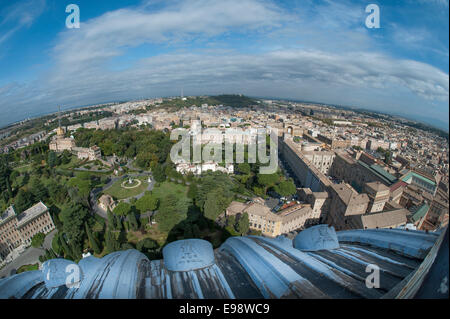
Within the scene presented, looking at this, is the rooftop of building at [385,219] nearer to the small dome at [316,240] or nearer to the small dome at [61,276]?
the small dome at [316,240]

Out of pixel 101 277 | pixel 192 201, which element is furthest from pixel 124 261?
pixel 192 201

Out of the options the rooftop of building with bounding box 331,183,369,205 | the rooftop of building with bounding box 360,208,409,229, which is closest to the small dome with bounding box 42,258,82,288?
the rooftop of building with bounding box 360,208,409,229

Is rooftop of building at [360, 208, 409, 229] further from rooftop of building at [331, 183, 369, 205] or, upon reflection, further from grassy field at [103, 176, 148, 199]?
grassy field at [103, 176, 148, 199]

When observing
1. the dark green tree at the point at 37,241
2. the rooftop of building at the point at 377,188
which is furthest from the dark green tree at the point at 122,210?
the rooftop of building at the point at 377,188

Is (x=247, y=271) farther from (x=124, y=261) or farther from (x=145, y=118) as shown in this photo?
(x=145, y=118)

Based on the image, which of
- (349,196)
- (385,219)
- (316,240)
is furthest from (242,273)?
(349,196)

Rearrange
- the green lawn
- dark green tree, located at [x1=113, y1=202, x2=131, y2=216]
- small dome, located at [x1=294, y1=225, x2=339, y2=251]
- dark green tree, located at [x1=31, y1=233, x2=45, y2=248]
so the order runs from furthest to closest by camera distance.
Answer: the green lawn
dark green tree, located at [x1=113, y1=202, x2=131, y2=216]
dark green tree, located at [x1=31, y1=233, x2=45, y2=248]
small dome, located at [x1=294, y1=225, x2=339, y2=251]

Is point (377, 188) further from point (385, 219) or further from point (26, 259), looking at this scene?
point (26, 259)
